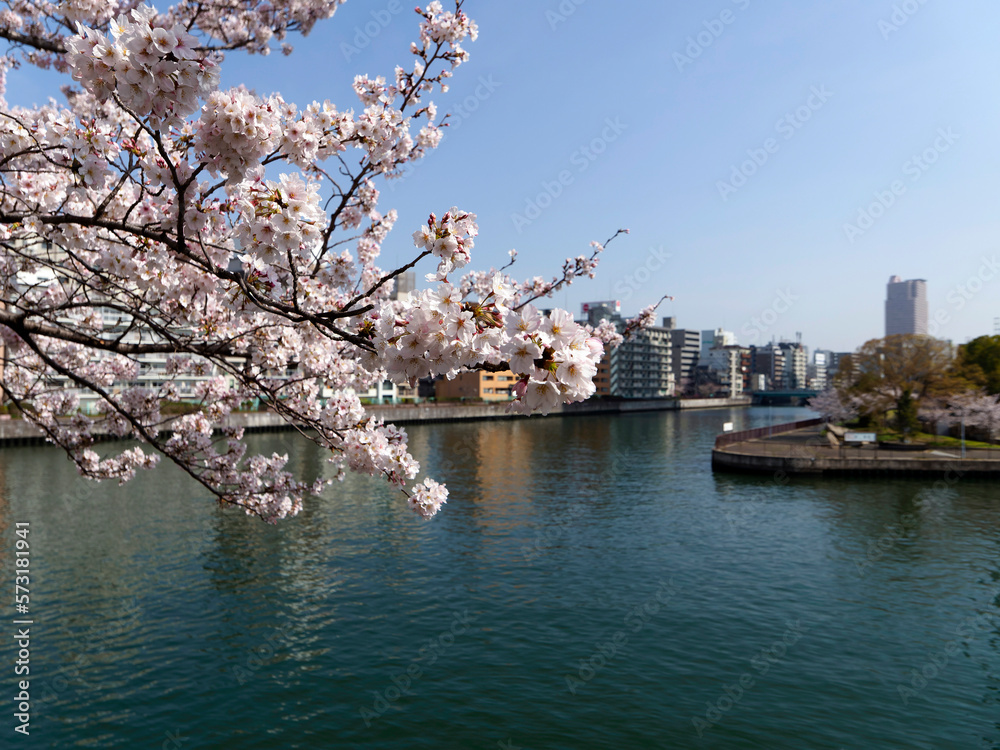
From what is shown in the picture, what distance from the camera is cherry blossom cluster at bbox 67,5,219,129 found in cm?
329

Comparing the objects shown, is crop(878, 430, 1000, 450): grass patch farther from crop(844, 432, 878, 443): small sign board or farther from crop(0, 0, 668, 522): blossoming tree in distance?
crop(0, 0, 668, 522): blossoming tree in distance

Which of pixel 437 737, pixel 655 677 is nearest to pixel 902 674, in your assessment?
pixel 655 677

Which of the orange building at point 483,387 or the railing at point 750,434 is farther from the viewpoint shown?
the orange building at point 483,387

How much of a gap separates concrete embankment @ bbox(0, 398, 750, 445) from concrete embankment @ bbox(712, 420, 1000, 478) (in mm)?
11925

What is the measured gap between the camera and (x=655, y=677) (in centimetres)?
1461

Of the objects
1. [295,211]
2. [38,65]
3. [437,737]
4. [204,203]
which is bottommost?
[437,737]

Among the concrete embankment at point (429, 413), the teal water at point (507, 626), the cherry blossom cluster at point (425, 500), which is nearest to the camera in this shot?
the cherry blossom cluster at point (425, 500)

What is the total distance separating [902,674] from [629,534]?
41.4ft

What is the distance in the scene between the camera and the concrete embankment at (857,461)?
Answer: 41.9 meters

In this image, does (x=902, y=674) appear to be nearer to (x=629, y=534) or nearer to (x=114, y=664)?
(x=629, y=534)

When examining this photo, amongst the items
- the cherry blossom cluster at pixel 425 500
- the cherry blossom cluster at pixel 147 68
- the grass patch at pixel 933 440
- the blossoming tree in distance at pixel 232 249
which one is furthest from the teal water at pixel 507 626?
the grass patch at pixel 933 440

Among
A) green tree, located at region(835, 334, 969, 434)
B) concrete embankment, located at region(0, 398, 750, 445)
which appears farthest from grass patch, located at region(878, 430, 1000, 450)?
concrete embankment, located at region(0, 398, 750, 445)

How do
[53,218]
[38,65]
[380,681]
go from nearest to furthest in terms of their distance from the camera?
1. [53,218]
2. [38,65]
3. [380,681]

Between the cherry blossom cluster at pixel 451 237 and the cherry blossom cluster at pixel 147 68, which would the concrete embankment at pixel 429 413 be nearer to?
the cherry blossom cluster at pixel 451 237
